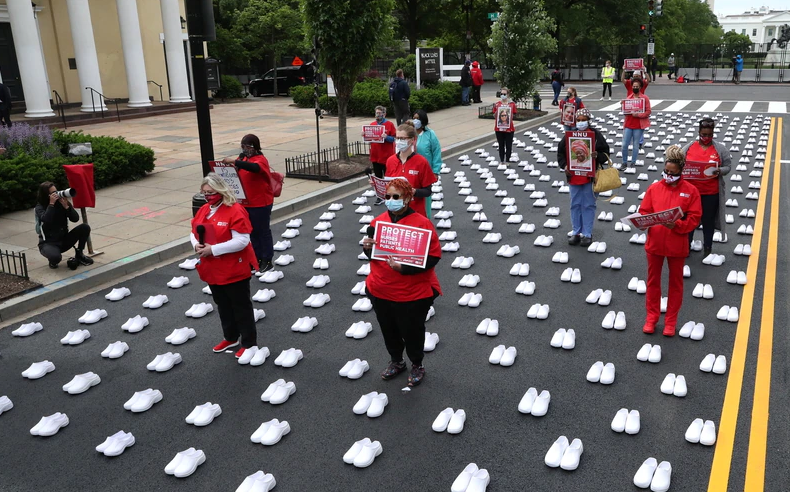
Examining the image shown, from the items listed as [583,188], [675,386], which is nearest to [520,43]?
[583,188]

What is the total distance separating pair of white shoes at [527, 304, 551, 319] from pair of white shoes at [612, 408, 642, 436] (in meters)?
2.07

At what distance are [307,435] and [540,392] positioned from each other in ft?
6.44

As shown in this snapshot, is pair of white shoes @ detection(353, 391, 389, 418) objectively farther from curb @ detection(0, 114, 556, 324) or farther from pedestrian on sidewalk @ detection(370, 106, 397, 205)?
pedestrian on sidewalk @ detection(370, 106, 397, 205)

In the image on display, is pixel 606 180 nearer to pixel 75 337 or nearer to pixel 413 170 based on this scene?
pixel 413 170

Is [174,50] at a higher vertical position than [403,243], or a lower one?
higher

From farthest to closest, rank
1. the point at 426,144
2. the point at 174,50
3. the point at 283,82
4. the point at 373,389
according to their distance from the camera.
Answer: the point at 283,82
the point at 174,50
the point at 426,144
the point at 373,389

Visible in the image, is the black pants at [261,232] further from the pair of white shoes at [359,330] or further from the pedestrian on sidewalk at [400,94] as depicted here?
the pedestrian on sidewalk at [400,94]

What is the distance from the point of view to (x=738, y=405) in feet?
17.7

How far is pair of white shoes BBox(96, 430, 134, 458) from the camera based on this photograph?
16.4 ft

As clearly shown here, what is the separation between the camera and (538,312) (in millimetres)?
7320

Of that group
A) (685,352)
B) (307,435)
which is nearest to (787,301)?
(685,352)

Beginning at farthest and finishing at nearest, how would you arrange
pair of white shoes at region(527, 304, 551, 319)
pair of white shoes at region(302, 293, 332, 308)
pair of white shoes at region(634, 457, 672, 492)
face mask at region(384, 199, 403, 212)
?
pair of white shoes at region(302, 293, 332, 308), pair of white shoes at region(527, 304, 551, 319), face mask at region(384, 199, 403, 212), pair of white shoes at region(634, 457, 672, 492)

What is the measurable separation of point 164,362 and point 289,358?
1.17m

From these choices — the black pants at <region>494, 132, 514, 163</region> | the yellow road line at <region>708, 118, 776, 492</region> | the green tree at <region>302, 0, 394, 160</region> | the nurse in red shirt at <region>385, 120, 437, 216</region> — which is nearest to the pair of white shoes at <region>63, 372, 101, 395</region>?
the nurse in red shirt at <region>385, 120, 437, 216</region>
